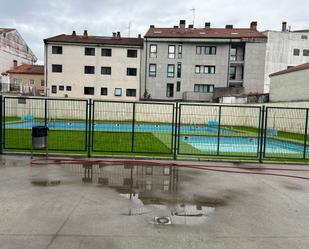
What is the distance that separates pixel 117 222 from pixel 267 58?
148 feet

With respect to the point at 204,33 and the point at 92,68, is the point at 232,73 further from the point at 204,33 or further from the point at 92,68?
the point at 92,68

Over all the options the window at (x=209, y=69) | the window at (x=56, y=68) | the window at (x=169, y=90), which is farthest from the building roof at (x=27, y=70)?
the window at (x=209, y=69)

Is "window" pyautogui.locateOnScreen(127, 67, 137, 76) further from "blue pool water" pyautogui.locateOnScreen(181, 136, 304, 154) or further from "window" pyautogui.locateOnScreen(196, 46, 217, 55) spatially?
"blue pool water" pyautogui.locateOnScreen(181, 136, 304, 154)

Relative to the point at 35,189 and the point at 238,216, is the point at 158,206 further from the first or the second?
the point at 35,189

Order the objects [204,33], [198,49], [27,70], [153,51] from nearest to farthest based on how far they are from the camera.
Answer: [153,51], [198,49], [204,33], [27,70]

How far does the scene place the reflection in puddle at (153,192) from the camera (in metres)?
5.19

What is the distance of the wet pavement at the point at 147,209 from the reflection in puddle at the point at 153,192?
2cm

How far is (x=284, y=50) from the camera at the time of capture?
45.4 meters

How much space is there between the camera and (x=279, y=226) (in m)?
4.86

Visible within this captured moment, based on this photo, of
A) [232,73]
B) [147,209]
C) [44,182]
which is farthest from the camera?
[232,73]

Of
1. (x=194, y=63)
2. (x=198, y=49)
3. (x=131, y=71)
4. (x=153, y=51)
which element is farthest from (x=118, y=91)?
(x=198, y=49)

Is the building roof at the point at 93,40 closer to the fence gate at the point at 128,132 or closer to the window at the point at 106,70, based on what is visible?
the window at the point at 106,70

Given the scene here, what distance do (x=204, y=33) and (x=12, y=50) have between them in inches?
1367

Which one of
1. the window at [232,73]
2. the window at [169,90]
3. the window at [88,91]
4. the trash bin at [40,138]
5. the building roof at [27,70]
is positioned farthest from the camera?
the building roof at [27,70]
